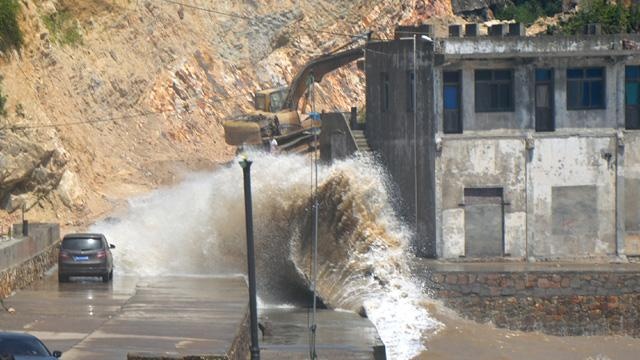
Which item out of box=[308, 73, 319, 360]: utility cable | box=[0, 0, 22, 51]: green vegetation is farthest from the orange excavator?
box=[0, 0, 22, 51]: green vegetation

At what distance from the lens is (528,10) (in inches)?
3172

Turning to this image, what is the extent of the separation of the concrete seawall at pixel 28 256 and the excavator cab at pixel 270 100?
20.3m

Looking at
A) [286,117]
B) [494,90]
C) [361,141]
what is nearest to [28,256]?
[361,141]

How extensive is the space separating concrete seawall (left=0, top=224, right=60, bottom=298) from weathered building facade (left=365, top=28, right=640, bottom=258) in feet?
32.6

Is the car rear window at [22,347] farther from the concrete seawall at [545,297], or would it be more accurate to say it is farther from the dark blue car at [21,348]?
the concrete seawall at [545,297]

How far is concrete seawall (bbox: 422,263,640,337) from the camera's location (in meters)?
43.1

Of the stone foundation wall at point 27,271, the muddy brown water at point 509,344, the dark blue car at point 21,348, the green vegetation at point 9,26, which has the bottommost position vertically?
the muddy brown water at point 509,344

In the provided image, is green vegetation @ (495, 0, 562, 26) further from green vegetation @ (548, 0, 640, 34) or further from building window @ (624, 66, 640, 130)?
building window @ (624, 66, 640, 130)

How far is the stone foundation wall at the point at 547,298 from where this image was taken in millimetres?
43062

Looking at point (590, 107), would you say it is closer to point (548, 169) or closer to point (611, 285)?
point (548, 169)

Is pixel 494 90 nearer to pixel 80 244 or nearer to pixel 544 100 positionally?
pixel 544 100

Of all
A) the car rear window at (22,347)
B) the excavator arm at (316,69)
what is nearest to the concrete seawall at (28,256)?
the car rear window at (22,347)

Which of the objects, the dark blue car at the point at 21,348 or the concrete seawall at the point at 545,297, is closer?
the dark blue car at the point at 21,348

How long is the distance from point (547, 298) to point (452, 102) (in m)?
6.54
